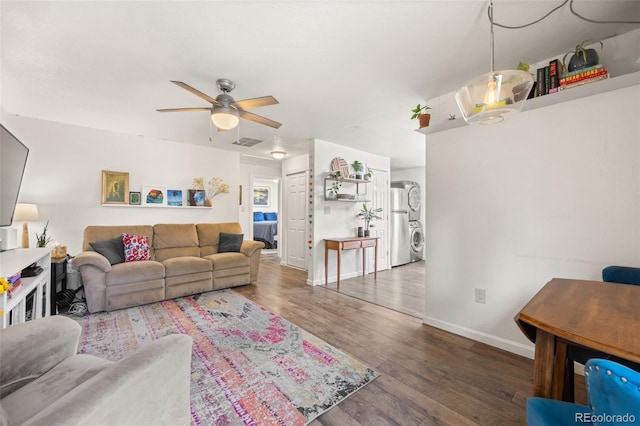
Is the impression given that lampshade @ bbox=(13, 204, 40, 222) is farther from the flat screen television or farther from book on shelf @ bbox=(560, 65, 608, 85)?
book on shelf @ bbox=(560, 65, 608, 85)

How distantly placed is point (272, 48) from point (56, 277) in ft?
11.1

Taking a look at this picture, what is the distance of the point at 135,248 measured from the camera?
11.3ft

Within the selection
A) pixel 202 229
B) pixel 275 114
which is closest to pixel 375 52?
pixel 275 114

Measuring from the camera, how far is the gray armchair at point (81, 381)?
70 cm

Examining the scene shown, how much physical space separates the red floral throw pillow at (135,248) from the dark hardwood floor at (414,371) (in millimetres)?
1906

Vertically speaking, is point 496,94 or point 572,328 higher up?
point 496,94

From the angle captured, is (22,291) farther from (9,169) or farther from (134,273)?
(134,273)

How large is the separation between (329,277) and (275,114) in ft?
8.92

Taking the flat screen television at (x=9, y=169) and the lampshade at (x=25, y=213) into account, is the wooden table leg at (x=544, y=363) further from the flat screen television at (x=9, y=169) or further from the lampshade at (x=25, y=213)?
the lampshade at (x=25, y=213)

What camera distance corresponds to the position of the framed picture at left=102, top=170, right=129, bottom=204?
393 cm

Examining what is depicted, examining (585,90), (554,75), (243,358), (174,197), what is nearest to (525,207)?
(585,90)

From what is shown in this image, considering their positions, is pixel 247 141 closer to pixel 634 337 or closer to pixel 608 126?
pixel 608 126

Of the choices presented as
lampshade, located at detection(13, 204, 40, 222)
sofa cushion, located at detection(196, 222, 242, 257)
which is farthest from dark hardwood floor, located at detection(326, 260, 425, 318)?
lampshade, located at detection(13, 204, 40, 222)

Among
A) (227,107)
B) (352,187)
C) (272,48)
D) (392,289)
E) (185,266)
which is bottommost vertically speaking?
(392,289)
